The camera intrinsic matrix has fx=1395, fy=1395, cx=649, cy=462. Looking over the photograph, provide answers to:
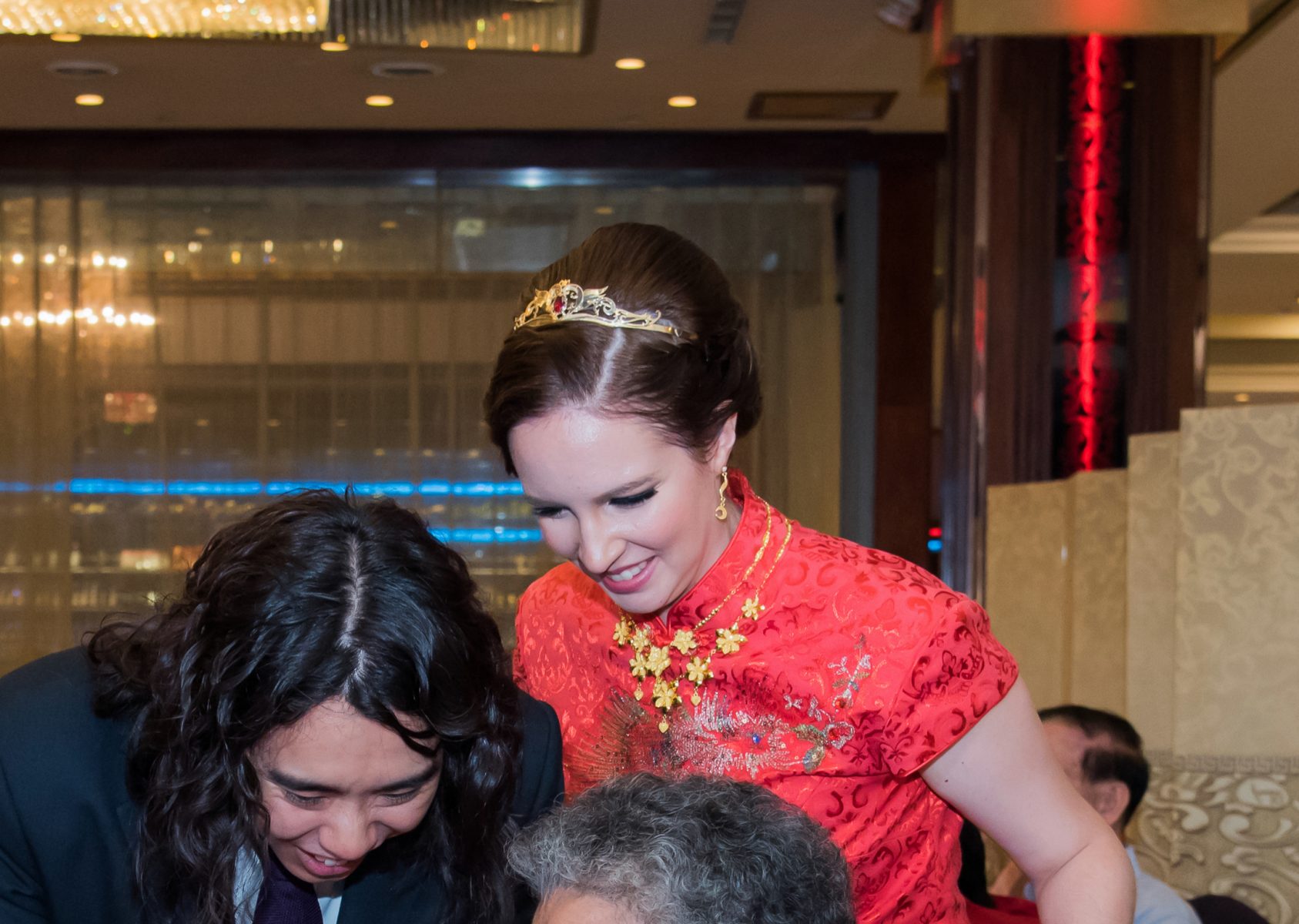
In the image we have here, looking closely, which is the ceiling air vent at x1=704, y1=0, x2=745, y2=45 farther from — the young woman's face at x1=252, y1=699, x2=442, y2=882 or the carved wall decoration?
the young woman's face at x1=252, y1=699, x2=442, y2=882

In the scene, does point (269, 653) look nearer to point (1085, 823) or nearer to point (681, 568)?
point (681, 568)

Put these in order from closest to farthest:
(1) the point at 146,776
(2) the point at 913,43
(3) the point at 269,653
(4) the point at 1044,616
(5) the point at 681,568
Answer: (3) the point at 269,653, (1) the point at 146,776, (5) the point at 681,568, (4) the point at 1044,616, (2) the point at 913,43

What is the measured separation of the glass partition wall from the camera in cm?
679

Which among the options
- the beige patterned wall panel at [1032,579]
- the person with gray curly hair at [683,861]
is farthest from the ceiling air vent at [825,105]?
A: the person with gray curly hair at [683,861]

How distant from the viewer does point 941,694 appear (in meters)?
1.40

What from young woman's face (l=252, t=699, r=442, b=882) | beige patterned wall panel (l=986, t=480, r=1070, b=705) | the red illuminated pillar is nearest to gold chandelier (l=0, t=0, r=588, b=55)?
the red illuminated pillar

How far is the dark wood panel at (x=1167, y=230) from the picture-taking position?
13.4ft

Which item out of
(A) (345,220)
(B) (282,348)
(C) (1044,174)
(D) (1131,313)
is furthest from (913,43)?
(B) (282,348)

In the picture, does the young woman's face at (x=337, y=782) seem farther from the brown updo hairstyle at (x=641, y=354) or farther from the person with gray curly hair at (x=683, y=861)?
the brown updo hairstyle at (x=641, y=354)

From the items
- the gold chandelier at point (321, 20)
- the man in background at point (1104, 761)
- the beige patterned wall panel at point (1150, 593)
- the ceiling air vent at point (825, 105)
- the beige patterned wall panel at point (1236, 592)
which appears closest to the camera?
the man in background at point (1104, 761)

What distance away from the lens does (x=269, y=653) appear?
Answer: 127 cm

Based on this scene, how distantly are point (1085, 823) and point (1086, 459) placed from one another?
2893 mm

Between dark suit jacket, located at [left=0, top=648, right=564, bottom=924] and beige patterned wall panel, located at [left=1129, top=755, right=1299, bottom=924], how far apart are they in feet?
7.86

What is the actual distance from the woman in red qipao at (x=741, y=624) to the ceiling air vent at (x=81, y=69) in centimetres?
446
